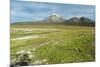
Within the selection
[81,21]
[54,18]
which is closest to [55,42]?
[54,18]

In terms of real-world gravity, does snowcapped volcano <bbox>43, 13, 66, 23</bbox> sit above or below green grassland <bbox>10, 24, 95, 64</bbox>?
above

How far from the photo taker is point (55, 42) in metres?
2.50

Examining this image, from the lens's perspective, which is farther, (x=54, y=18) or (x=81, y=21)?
(x=81, y=21)

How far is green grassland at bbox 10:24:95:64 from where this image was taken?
93.2 inches

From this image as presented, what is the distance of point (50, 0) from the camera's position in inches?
98.6

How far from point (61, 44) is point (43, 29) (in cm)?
29

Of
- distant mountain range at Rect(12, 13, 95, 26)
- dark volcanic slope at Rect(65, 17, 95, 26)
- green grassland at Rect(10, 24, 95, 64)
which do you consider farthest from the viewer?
dark volcanic slope at Rect(65, 17, 95, 26)

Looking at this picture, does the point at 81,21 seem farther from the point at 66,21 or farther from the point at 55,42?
the point at 55,42

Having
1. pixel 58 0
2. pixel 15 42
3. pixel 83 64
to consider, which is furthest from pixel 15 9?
pixel 83 64

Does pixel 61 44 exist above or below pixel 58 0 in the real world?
below
